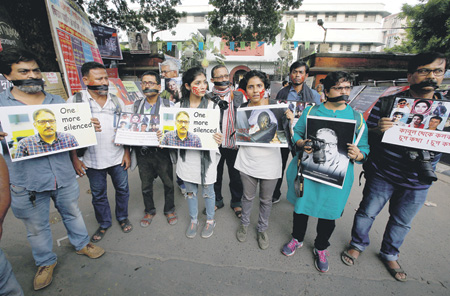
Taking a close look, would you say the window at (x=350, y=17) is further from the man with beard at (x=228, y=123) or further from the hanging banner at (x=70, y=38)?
the man with beard at (x=228, y=123)

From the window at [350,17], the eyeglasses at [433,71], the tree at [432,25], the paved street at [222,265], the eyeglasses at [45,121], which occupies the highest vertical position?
the window at [350,17]

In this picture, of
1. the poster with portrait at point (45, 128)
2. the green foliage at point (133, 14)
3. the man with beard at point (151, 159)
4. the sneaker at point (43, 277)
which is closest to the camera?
the poster with portrait at point (45, 128)

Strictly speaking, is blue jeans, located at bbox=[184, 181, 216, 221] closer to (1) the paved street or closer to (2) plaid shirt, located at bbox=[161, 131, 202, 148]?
(1) the paved street

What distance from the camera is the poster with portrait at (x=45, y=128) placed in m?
1.56

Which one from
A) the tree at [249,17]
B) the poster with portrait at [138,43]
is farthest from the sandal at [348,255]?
the tree at [249,17]

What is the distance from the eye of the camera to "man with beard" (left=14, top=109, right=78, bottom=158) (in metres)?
1.62

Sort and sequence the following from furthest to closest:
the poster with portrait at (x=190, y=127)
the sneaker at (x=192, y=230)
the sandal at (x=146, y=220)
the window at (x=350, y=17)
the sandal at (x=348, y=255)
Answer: the window at (x=350, y=17), the sandal at (x=146, y=220), the sneaker at (x=192, y=230), the sandal at (x=348, y=255), the poster with portrait at (x=190, y=127)

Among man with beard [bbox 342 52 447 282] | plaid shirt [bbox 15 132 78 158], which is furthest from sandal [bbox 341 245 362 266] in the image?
plaid shirt [bbox 15 132 78 158]

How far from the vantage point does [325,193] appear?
198 centimetres

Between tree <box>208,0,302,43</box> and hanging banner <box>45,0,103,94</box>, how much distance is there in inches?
441

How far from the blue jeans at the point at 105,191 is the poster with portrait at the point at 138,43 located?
10.3m

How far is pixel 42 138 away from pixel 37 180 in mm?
401

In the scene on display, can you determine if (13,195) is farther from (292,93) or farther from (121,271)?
(292,93)

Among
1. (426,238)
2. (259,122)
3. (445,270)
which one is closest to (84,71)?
(259,122)
